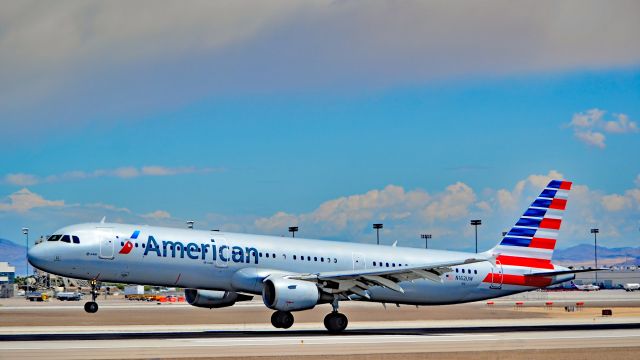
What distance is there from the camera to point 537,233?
195 ft

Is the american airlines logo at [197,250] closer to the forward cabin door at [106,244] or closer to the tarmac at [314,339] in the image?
the forward cabin door at [106,244]

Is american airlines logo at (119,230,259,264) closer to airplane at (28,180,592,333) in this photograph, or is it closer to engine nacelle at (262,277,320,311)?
airplane at (28,180,592,333)

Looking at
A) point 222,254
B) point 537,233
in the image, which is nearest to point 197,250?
point 222,254

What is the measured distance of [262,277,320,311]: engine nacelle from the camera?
4744 cm

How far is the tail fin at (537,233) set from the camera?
58.8 meters

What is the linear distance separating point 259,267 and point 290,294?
3618 mm

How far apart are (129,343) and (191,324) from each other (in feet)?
68.0

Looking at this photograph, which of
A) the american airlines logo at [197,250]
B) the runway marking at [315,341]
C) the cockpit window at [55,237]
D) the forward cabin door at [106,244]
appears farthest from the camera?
the american airlines logo at [197,250]

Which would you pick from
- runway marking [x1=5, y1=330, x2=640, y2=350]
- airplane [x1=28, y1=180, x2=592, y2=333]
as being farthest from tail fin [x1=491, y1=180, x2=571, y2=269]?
runway marking [x1=5, y1=330, x2=640, y2=350]

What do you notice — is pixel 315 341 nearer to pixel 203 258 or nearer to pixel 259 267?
pixel 259 267

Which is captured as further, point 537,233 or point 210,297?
point 537,233

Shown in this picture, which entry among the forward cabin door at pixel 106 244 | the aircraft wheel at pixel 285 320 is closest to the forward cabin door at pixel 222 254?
the aircraft wheel at pixel 285 320

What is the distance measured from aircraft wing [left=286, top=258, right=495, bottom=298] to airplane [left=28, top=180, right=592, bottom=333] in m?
0.05

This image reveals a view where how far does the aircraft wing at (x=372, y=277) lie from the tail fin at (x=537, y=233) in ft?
32.2
